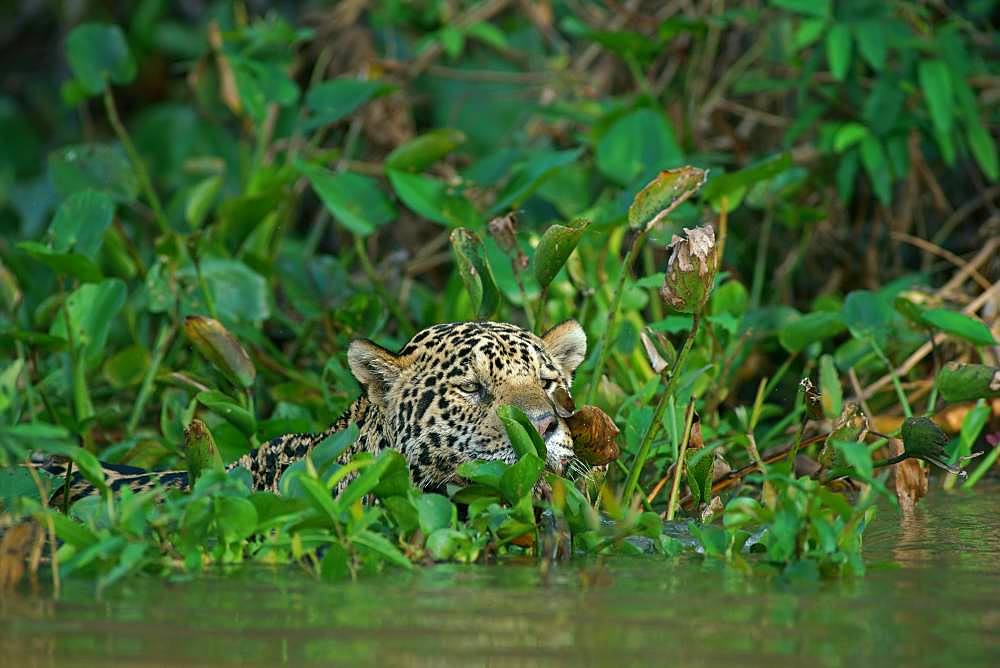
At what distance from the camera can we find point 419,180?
7.04 metres

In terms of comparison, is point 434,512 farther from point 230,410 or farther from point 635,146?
point 635,146

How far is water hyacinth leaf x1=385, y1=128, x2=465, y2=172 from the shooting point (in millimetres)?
7172

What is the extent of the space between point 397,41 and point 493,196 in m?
2.14

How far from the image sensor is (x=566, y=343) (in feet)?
17.8

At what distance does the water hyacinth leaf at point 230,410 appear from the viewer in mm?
5746

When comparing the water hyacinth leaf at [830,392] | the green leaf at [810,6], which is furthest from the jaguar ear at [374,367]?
the green leaf at [810,6]

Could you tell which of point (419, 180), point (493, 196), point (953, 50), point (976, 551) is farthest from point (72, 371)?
point (953, 50)

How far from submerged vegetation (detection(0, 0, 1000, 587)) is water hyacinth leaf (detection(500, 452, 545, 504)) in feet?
0.04

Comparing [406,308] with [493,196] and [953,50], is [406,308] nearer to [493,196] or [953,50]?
[493,196]

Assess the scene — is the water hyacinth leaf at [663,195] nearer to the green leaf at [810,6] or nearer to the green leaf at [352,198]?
the green leaf at [352,198]

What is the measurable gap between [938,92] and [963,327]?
5.85ft

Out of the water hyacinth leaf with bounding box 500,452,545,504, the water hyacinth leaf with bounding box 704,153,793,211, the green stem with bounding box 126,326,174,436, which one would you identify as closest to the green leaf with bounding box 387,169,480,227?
the water hyacinth leaf with bounding box 704,153,793,211

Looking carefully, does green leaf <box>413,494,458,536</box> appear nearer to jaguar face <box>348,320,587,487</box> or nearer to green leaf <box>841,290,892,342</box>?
jaguar face <box>348,320,587,487</box>

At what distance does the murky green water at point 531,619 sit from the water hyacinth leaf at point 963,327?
5.18 feet
